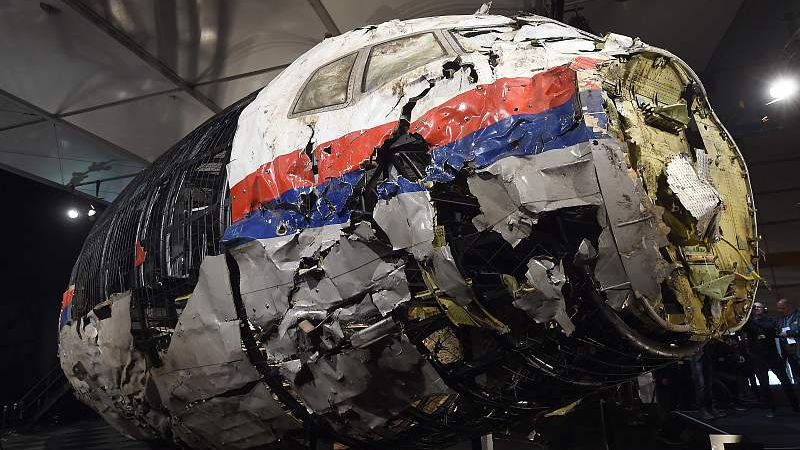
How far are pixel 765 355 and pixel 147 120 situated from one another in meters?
11.9

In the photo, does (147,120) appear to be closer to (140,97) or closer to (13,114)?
(140,97)

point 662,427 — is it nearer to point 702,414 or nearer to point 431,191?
point 702,414

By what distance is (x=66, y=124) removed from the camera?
1067 centimetres

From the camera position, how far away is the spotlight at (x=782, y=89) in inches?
296

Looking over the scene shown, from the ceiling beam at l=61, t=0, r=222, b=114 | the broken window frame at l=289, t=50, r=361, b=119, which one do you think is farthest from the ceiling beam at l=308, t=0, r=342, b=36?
the broken window frame at l=289, t=50, r=361, b=119

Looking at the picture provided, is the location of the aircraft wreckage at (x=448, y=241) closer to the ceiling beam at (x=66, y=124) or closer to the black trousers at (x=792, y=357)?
the black trousers at (x=792, y=357)

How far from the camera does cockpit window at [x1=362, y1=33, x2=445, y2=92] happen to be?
9.27ft

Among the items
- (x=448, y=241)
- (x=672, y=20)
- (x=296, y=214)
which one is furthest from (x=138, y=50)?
(x=672, y=20)

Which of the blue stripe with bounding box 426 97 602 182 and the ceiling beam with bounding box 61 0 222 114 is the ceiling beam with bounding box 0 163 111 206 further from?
the blue stripe with bounding box 426 97 602 182

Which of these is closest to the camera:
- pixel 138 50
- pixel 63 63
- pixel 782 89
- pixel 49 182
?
pixel 782 89

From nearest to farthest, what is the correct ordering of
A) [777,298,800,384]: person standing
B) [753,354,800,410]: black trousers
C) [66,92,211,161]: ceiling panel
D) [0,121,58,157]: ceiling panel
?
[753,354,800,410]: black trousers < [777,298,800,384]: person standing < [66,92,211,161]: ceiling panel < [0,121,58,157]: ceiling panel

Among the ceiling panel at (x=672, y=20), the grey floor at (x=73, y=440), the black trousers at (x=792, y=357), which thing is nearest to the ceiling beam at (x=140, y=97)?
the ceiling panel at (x=672, y=20)

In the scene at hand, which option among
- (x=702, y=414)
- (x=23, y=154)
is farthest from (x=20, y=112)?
(x=702, y=414)

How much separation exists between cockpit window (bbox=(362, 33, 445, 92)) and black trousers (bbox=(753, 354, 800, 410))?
8.09 meters
